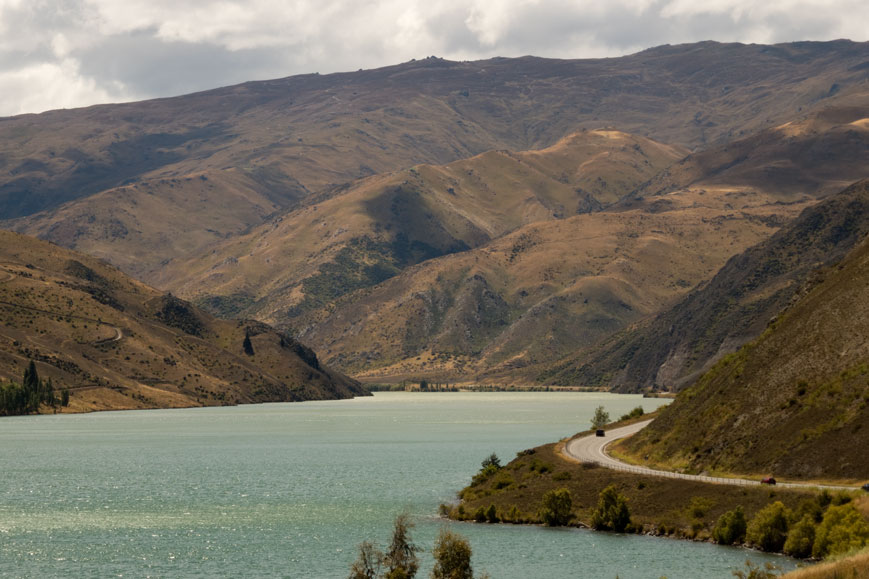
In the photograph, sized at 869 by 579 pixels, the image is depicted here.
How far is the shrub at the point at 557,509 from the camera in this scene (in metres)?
87.2

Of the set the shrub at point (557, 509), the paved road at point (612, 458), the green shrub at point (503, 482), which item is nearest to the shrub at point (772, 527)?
the paved road at point (612, 458)

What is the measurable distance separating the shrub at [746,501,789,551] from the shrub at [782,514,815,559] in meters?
1.38

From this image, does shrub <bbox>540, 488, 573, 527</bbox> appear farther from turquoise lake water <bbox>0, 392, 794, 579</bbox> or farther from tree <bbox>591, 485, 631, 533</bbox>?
tree <bbox>591, 485, 631, 533</bbox>

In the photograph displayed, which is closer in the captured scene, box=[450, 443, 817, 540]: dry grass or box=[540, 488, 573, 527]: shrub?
box=[450, 443, 817, 540]: dry grass

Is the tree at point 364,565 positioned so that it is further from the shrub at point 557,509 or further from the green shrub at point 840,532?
the shrub at point 557,509

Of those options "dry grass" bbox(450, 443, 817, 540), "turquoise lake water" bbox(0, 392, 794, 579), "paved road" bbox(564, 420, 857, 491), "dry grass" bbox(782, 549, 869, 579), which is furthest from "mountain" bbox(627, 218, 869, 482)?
"dry grass" bbox(782, 549, 869, 579)

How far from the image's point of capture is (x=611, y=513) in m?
83.4

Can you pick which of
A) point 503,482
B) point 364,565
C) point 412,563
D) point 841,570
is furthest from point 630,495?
point 841,570

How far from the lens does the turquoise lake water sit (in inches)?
2879

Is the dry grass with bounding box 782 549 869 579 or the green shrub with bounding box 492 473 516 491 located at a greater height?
the green shrub with bounding box 492 473 516 491

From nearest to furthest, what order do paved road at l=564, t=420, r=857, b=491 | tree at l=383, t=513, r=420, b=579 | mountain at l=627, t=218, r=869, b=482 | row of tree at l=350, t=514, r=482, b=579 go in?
1. row of tree at l=350, t=514, r=482, b=579
2. tree at l=383, t=513, r=420, b=579
3. paved road at l=564, t=420, r=857, b=491
4. mountain at l=627, t=218, r=869, b=482

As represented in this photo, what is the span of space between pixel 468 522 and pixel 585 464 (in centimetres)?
1718

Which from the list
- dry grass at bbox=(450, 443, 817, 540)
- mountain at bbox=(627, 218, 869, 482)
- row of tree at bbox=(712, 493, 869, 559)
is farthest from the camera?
mountain at bbox=(627, 218, 869, 482)

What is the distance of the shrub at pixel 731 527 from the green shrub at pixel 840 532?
7253mm
